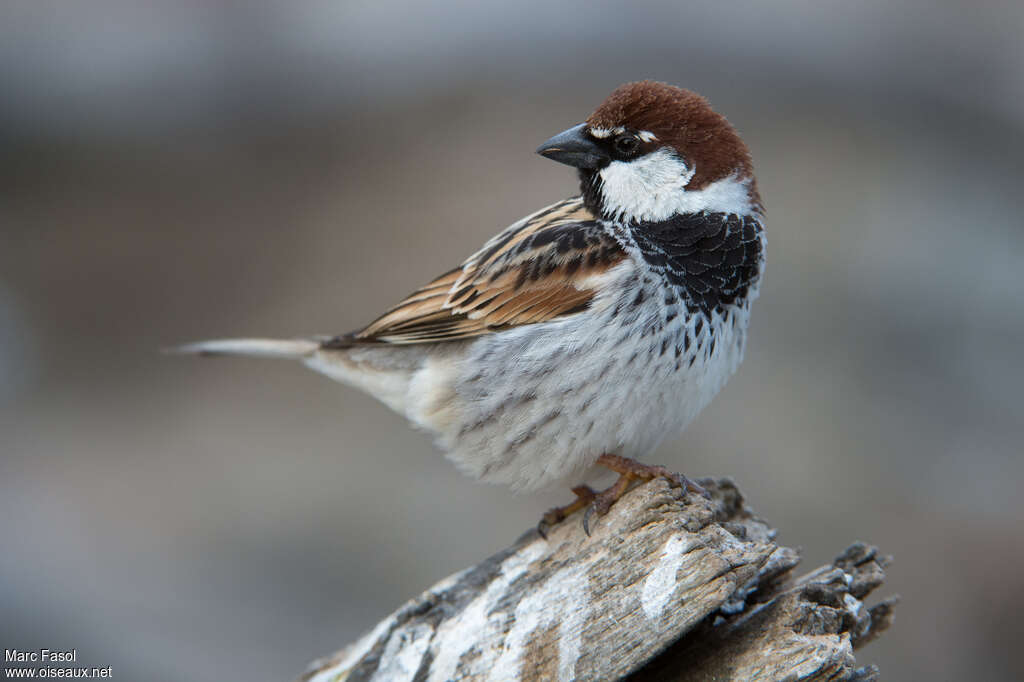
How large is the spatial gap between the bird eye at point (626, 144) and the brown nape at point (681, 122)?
0.03 meters

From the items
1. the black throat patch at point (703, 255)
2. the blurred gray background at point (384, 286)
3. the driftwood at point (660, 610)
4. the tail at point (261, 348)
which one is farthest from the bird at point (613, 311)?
the blurred gray background at point (384, 286)

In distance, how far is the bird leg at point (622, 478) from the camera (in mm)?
3184

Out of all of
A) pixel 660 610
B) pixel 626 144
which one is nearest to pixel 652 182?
pixel 626 144

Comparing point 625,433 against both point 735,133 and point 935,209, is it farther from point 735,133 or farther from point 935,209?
point 935,209

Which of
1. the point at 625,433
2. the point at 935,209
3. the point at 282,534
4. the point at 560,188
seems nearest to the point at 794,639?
the point at 625,433

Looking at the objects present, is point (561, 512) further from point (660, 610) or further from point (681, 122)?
point (681, 122)

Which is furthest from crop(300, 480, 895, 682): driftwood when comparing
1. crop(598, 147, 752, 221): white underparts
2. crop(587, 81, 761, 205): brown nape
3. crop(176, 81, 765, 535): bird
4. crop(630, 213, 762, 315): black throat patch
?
crop(587, 81, 761, 205): brown nape

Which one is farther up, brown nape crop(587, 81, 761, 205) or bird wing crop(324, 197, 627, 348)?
brown nape crop(587, 81, 761, 205)

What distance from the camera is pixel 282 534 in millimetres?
6855

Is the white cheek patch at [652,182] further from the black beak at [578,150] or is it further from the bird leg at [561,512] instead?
the bird leg at [561,512]

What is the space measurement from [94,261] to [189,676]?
14.7 feet

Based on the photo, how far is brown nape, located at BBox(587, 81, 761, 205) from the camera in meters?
3.38

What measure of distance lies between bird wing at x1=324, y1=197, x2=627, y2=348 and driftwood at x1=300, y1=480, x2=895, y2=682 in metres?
0.71

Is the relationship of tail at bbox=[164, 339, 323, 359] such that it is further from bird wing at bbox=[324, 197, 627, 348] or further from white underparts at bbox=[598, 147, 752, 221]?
white underparts at bbox=[598, 147, 752, 221]
